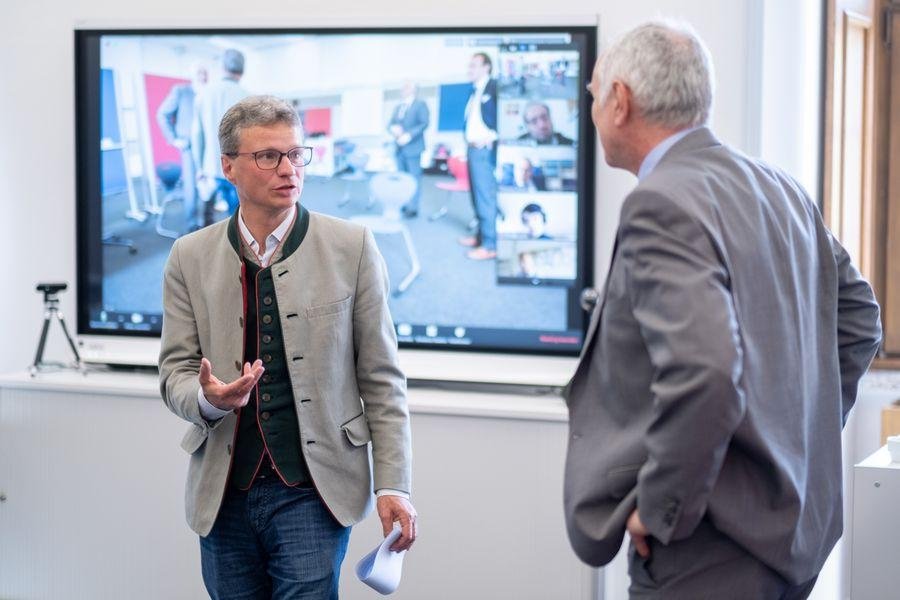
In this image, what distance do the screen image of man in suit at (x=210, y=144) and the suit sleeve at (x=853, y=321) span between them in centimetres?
251

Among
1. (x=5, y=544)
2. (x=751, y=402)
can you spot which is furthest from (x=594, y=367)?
(x=5, y=544)

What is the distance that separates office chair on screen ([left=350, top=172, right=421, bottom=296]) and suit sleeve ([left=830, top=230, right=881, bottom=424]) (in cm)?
204

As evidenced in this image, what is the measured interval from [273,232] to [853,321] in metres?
1.12

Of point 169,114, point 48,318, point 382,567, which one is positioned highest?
point 169,114

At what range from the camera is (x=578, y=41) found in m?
3.54

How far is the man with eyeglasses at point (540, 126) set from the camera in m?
3.55

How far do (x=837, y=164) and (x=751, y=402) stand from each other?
2.39m

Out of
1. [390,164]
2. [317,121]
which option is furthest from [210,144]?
[390,164]

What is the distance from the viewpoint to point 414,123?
12.0ft

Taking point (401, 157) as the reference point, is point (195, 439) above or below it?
below

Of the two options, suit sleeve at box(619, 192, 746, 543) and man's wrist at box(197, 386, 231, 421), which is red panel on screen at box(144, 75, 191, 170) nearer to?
man's wrist at box(197, 386, 231, 421)

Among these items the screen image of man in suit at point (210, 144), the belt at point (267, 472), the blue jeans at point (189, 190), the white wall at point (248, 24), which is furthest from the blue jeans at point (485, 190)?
the belt at point (267, 472)

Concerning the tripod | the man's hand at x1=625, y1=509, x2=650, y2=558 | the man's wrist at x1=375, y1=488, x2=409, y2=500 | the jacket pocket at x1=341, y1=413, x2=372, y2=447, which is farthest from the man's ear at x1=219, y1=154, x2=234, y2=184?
the tripod

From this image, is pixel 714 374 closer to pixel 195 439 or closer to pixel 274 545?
pixel 274 545
